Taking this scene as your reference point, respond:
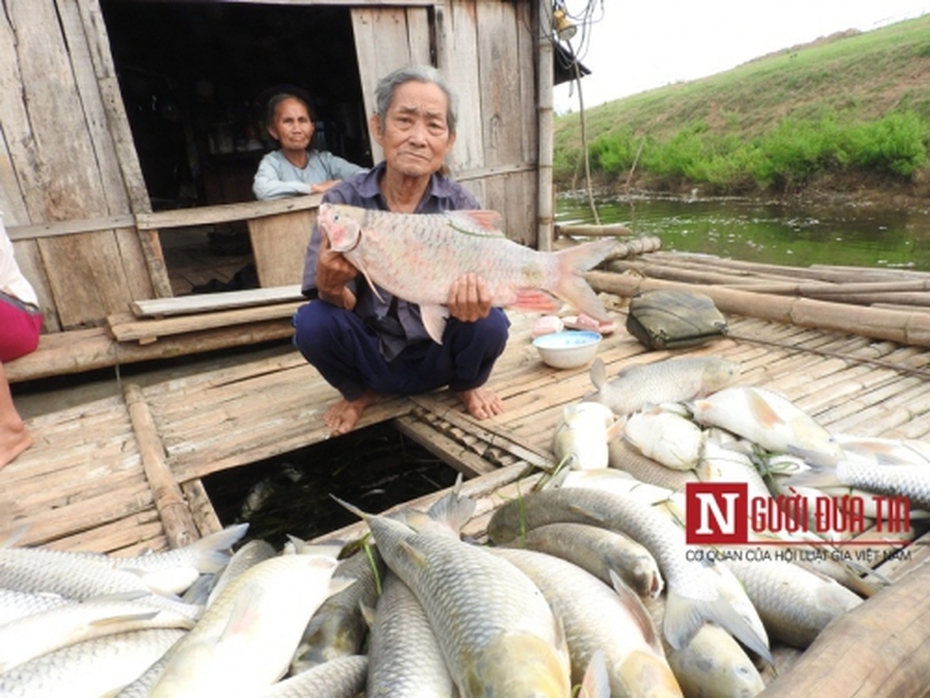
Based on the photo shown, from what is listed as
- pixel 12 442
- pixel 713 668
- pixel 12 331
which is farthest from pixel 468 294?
pixel 12 331

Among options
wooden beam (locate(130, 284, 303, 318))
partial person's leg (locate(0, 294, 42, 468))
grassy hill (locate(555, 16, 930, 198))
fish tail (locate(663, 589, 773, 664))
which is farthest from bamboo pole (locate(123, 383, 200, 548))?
grassy hill (locate(555, 16, 930, 198))

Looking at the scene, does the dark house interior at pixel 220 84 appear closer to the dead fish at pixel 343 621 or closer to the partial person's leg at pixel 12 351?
the partial person's leg at pixel 12 351

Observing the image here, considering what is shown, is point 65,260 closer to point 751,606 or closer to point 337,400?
point 337,400

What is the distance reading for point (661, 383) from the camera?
11.4ft

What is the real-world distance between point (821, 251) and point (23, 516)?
1528 cm

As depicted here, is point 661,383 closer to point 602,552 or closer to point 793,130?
point 602,552

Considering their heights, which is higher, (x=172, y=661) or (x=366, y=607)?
(x=172, y=661)

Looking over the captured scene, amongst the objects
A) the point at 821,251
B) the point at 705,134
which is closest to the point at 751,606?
the point at 821,251

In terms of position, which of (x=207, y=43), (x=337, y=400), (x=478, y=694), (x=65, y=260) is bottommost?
(x=337, y=400)

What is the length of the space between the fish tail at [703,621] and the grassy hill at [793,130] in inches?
704

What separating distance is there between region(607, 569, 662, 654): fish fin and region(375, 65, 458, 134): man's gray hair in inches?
100

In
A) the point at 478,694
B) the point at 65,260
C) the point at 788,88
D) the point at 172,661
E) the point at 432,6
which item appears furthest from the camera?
the point at 788,88

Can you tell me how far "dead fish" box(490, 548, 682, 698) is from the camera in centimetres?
144

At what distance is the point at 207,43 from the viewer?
29.3 ft
